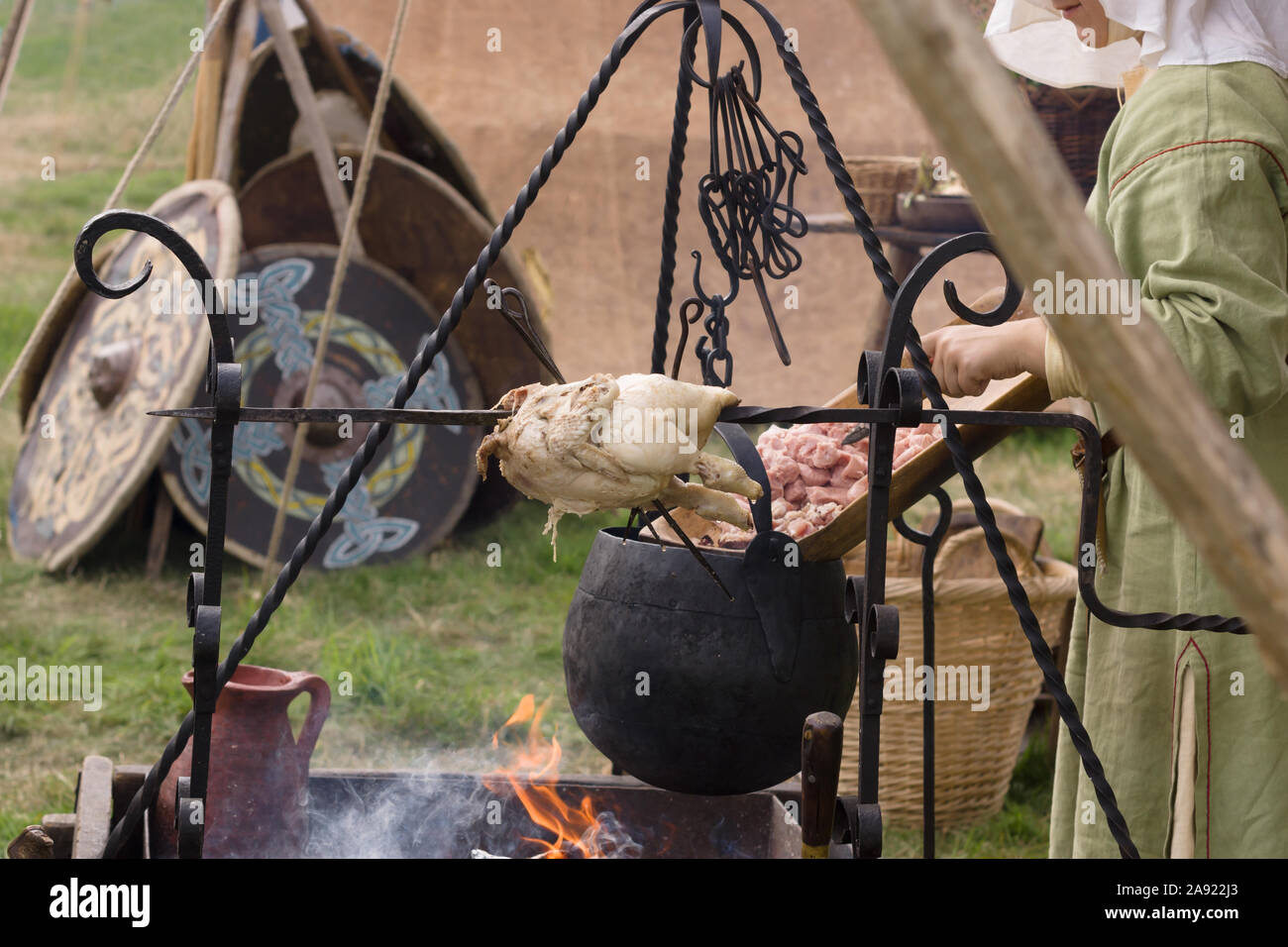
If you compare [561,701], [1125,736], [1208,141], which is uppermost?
Result: [1208,141]

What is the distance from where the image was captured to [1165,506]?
180 centimetres

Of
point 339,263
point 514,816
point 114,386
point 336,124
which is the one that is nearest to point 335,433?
point 114,386

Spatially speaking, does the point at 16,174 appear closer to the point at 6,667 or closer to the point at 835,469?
the point at 6,667

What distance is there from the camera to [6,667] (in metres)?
4.23

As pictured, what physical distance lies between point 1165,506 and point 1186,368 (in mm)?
225

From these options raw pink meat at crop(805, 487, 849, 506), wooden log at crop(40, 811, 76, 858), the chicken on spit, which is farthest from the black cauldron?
wooden log at crop(40, 811, 76, 858)

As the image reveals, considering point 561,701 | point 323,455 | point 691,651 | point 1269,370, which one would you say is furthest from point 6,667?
point 1269,370

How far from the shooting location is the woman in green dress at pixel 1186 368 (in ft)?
5.54

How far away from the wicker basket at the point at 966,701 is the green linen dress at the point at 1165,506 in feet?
4.05

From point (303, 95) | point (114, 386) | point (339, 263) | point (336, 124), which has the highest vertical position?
point (336, 124)

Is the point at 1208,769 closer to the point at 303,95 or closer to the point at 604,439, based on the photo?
the point at 604,439

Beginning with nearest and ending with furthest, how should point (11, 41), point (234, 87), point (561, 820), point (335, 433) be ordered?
point (561, 820)
point (11, 41)
point (234, 87)
point (335, 433)

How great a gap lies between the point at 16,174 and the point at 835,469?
9.14 m

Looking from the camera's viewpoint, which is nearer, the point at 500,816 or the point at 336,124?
the point at 500,816
